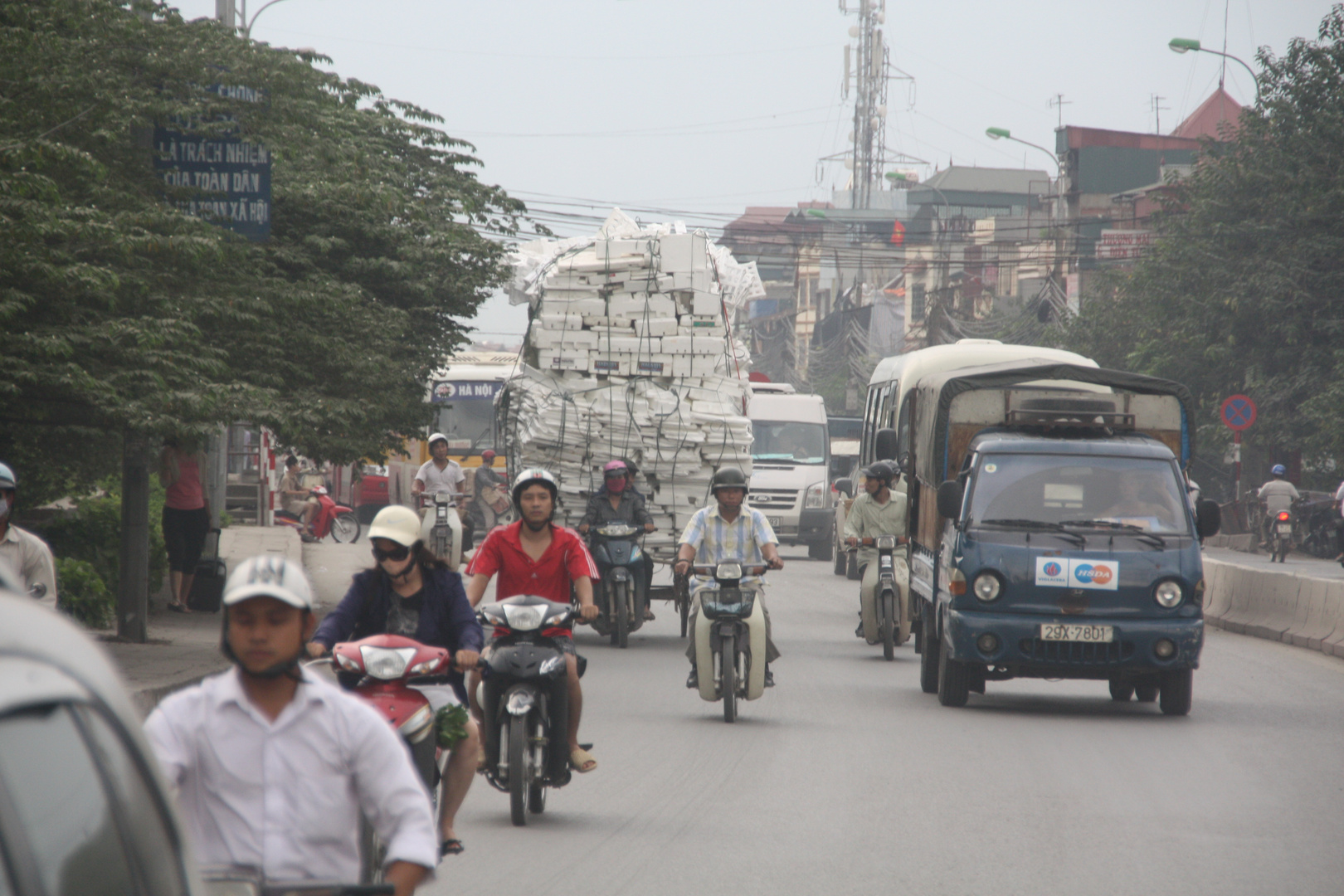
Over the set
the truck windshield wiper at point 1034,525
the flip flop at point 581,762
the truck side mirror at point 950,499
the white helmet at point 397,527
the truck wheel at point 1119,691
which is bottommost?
the truck wheel at point 1119,691

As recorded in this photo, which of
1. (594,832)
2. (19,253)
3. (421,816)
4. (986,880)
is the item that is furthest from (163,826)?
(19,253)

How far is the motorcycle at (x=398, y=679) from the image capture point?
18.2ft

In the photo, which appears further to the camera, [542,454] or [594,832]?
[542,454]

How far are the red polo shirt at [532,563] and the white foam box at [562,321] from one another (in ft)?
28.6

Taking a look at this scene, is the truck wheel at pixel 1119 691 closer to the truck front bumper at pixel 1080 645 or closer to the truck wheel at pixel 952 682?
the truck front bumper at pixel 1080 645

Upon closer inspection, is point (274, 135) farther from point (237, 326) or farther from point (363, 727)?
point (363, 727)

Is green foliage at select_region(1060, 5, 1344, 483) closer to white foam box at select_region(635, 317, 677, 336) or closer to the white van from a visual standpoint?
the white van

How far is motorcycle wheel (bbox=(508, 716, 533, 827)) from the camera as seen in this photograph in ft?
24.3

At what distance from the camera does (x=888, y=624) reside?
1491 cm

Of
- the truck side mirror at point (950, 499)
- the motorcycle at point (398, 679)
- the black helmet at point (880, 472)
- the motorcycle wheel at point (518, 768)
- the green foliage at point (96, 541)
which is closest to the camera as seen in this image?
the motorcycle at point (398, 679)

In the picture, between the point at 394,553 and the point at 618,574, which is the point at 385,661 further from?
the point at 618,574

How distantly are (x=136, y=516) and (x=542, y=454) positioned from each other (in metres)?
4.55

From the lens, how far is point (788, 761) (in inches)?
371

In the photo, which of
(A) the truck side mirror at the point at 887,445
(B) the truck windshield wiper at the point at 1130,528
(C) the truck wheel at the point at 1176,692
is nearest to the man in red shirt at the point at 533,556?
(B) the truck windshield wiper at the point at 1130,528
